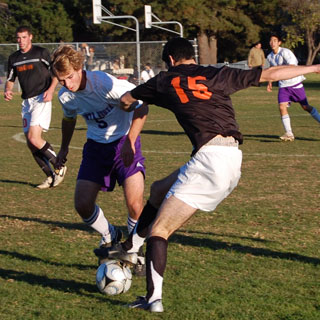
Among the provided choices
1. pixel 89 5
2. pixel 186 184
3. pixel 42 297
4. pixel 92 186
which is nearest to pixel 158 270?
pixel 186 184

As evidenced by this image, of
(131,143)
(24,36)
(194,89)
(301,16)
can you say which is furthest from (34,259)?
(301,16)

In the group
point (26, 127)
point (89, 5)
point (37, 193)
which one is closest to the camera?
point (37, 193)

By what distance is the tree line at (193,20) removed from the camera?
51.0 meters

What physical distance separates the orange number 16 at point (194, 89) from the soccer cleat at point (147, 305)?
1432mm

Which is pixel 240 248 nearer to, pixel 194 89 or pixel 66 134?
pixel 66 134

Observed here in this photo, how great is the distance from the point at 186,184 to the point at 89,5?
164ft

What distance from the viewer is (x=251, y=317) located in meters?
4.91

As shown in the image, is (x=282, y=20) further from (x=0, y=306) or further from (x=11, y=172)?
(x=0, y=306)

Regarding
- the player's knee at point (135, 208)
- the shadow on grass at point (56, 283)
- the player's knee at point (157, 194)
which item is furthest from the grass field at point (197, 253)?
the player's knee at point (157, 194)

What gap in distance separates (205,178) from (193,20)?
46.5 m

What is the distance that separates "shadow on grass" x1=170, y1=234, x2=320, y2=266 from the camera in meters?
6.34

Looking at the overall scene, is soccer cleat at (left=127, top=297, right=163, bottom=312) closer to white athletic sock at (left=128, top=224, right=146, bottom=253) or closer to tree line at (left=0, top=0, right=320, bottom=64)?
white athletic sock at (left=128, top=224, right=146, bottom=253)

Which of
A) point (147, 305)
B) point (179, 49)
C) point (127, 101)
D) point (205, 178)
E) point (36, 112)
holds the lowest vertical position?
point (36, 112)

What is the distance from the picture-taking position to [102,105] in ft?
20.4
